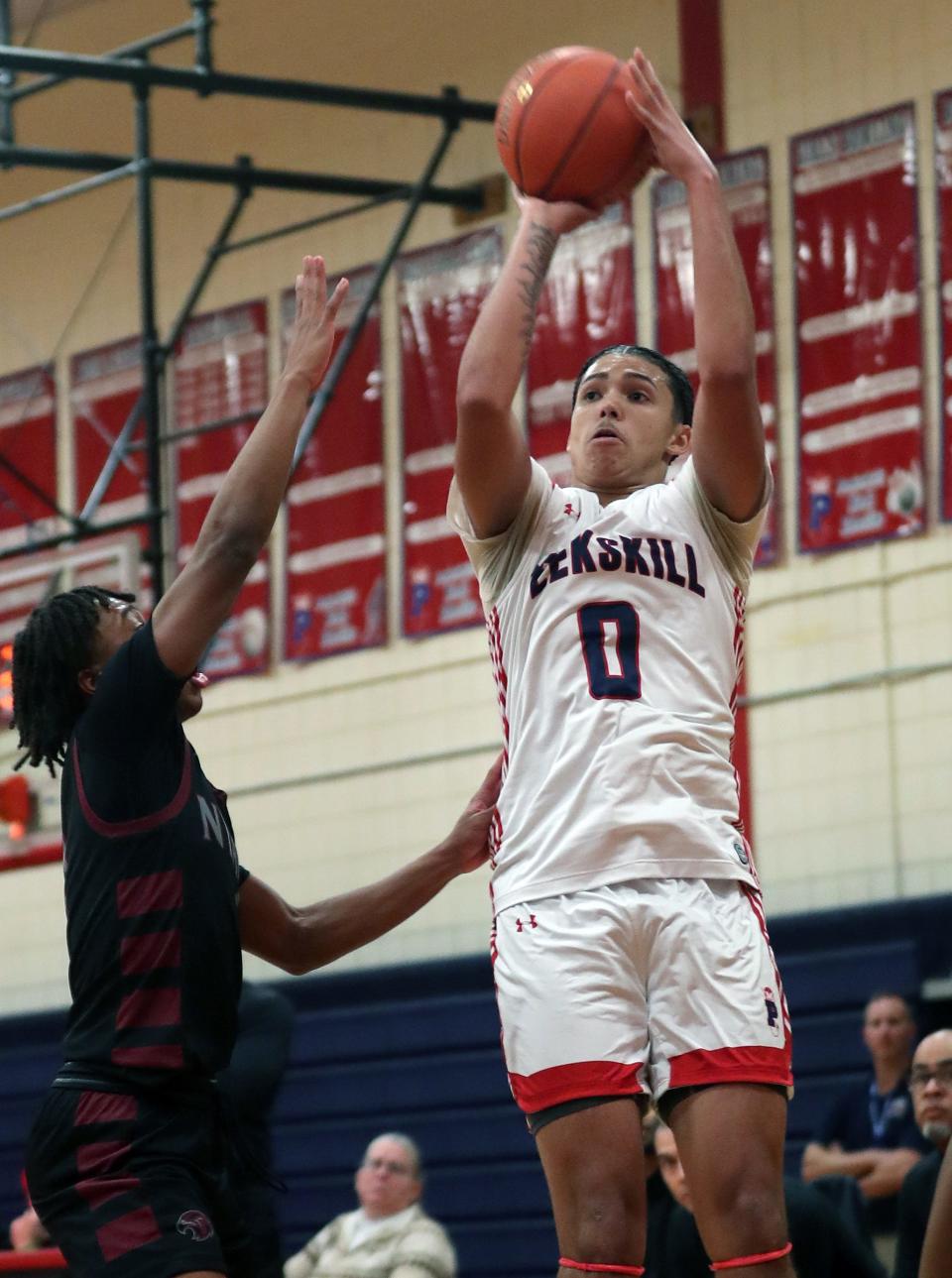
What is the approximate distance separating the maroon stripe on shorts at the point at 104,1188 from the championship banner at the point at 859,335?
6356 millimetres

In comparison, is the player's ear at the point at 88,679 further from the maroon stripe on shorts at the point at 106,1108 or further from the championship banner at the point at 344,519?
the championship banner at the point at 344,519

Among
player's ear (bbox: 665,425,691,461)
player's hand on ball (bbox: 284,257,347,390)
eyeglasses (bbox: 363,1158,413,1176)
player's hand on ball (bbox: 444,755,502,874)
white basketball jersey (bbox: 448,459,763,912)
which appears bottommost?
eyeglasses (bbox: 363,1158,413,1176)

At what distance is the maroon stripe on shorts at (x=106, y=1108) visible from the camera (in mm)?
4074

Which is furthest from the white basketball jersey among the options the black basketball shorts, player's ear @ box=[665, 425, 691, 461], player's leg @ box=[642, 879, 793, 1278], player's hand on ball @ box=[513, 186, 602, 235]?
the black basketball shorts

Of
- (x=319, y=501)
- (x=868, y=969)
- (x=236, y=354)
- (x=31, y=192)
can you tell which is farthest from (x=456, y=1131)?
(x=31, y=192)

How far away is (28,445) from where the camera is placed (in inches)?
529

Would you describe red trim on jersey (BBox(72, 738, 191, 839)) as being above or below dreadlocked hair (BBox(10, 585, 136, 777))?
below

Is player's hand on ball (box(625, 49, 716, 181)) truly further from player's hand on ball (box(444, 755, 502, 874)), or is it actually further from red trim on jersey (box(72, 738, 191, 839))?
red trim on jersey (box(72, 738, 191, 839))

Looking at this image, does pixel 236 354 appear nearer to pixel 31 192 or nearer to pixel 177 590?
pixel 31 192

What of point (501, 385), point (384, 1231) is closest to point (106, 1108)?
point (501, 385)

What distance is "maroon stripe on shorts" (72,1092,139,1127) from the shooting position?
160 inches

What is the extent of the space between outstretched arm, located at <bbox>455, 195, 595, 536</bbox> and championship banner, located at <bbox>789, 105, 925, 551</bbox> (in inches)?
219

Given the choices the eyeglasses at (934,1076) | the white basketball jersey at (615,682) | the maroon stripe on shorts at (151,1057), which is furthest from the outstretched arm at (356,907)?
the eyeglasses at (934,1076)

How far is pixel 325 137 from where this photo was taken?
40.5ft
